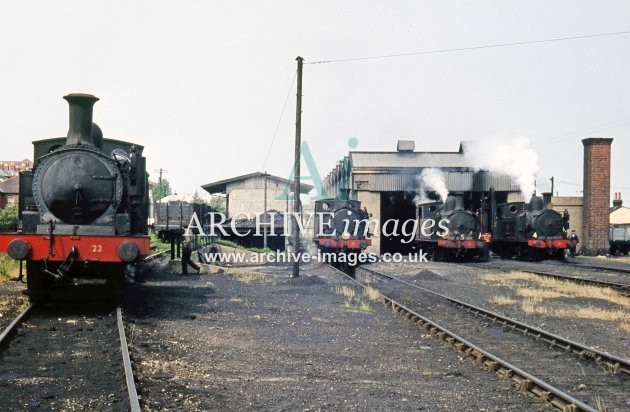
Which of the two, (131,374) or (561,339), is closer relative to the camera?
(131,374)

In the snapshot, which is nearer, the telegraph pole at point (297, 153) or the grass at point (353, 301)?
the grass at point (353, 301)

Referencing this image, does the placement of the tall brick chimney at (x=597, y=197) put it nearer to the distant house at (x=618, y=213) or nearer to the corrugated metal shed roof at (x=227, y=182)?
the corrugated metal shed roof at (x=227, y=182)

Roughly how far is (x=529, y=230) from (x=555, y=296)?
14.8 metres

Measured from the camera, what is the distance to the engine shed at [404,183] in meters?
36.7

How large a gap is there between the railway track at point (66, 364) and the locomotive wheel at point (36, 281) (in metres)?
0.86

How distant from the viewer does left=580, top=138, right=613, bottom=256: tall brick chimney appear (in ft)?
122

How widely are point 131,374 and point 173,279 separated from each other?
1173 centimetres

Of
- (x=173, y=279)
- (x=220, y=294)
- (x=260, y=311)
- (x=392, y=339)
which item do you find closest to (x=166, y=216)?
(x=173, y=279)

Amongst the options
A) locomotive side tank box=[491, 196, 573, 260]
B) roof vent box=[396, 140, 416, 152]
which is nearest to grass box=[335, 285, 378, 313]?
locomotive side tank box=[491, 196, 573, 260]

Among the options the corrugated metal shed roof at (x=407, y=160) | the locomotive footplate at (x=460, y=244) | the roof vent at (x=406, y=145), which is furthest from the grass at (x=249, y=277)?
the roof vent at (x=406, y=145)

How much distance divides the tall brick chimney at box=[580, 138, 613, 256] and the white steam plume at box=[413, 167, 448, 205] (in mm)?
8357

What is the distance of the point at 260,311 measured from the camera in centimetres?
1147

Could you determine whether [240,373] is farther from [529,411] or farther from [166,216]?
[166,216]

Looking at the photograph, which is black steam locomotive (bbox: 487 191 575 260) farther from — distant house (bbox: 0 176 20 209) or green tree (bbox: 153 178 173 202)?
distant house (bbox: 0 176 20 209)
